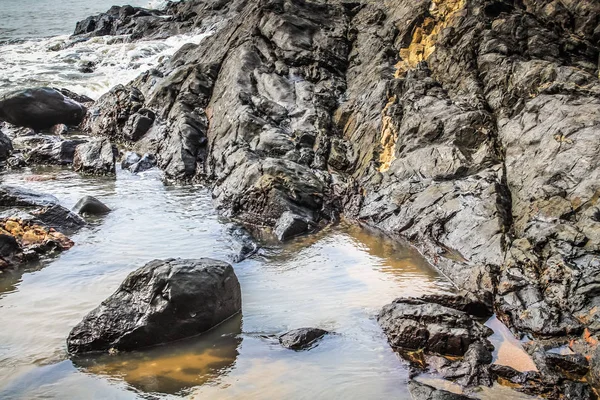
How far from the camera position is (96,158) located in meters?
17.2

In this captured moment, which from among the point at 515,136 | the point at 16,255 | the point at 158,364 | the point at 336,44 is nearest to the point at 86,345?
the point at 158,364

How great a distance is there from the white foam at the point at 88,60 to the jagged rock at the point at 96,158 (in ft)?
37.7

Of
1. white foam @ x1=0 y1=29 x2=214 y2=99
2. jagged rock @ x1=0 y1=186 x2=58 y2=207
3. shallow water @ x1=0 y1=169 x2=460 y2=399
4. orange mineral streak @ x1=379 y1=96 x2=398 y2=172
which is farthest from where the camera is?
white foam @ x1=0 y1=29 x2=214 y2=99

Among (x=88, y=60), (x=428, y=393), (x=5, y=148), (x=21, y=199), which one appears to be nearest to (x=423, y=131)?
(x=428, y=393)

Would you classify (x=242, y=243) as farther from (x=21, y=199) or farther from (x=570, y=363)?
(x=570, y=363)

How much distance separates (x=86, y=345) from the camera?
6656 mm

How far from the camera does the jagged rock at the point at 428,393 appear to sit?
18.0 feet

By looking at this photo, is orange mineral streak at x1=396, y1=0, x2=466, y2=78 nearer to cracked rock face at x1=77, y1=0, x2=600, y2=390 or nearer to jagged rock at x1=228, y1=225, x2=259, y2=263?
cracked rock face at x1=77, y1=0, x2=600, y2=390

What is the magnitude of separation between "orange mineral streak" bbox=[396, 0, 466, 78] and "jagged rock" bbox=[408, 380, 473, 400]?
36.2 feet

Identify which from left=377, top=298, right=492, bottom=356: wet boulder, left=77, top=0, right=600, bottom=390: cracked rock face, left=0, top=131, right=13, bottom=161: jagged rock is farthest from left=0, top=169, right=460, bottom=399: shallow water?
left=0, top=131, right=13, bottom=161: jagged rock

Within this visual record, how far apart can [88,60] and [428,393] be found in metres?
34.7

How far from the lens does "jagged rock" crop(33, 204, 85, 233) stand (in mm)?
11312

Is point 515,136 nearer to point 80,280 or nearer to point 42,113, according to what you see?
point 80,280

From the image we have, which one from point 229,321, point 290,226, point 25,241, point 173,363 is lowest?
point 173,363
